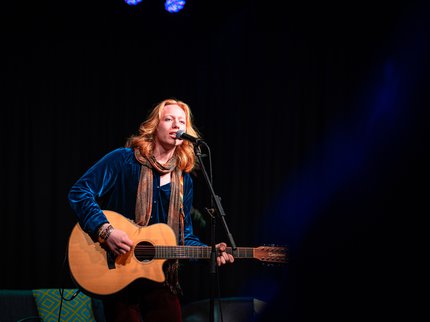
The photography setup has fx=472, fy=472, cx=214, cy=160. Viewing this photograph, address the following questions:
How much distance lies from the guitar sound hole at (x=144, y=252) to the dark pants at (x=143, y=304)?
0.15m

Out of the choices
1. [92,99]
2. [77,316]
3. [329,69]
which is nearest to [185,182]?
[77,316]

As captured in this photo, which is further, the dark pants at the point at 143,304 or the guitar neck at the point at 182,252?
the guitar neck at the point at 182,252

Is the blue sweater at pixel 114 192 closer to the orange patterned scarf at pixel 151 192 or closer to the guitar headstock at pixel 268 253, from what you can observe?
the orange patterned scarf at pixel 151 192

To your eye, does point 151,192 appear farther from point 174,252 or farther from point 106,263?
point 106,263

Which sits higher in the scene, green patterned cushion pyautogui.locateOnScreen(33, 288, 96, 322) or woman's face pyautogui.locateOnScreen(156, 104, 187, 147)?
woman's face pyautogui.locateOnScreen(156, 104, 187, 147)

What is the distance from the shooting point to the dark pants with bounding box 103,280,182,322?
296 centimetres

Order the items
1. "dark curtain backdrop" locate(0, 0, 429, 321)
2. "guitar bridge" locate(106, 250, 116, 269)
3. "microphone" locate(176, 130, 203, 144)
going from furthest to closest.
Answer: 1. "dark curtain backdrop" locate(0, 0, 429, 321)
2. "guitar bridge" locate(106, 250, 116, 269)
3. "microphone" locate(176, 130, 203, 144)

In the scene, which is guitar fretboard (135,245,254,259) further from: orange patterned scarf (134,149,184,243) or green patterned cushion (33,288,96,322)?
green patterned cushion (33,288,96,322)

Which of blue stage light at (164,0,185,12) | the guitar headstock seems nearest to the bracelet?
the guitar headstock

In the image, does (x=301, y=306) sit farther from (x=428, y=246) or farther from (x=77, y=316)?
(x=77, y=316)

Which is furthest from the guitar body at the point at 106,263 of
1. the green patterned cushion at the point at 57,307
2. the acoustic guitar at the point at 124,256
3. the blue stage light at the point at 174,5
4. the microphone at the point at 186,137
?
the blue stage light at the point at 174,5

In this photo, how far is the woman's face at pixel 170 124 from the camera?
3.45 meters

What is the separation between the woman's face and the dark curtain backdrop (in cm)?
159

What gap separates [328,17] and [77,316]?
395 centimetres
